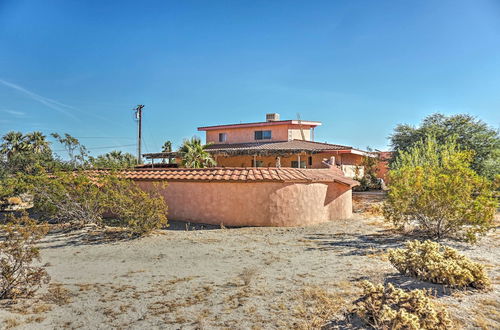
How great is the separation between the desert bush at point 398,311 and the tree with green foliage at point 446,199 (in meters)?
5.85

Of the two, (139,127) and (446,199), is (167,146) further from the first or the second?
(446,199)

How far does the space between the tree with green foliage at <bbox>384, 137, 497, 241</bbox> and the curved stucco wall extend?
3.08 metres

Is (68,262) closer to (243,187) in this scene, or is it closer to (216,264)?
(216,264)

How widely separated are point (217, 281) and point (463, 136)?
29057 millimetres

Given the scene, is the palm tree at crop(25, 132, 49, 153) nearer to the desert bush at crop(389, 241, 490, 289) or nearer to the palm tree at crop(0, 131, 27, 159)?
the palm tree at crop(0, 131, 27, 159)

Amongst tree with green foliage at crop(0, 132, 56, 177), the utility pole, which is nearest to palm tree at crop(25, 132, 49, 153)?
tree with green foliage at crop(0, 132, 56, 177)

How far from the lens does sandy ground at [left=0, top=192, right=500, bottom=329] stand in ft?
15.8

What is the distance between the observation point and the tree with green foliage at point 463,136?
24.0 meters

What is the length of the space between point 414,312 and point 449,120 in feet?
102

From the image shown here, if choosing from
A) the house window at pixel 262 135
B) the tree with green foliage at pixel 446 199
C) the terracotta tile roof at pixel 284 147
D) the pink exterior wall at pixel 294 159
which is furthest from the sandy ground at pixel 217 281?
the house window at pixel 262 135

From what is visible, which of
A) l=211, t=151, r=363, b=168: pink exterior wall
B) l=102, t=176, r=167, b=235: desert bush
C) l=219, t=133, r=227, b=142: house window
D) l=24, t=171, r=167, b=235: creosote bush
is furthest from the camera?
l=219, t=133, r=227, b=142: house window

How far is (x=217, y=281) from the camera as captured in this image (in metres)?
6.50

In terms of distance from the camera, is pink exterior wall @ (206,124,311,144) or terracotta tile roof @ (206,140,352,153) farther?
pink exterior wall @ (206,124,311,144)

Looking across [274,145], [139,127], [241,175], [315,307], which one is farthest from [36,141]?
[315,307]
